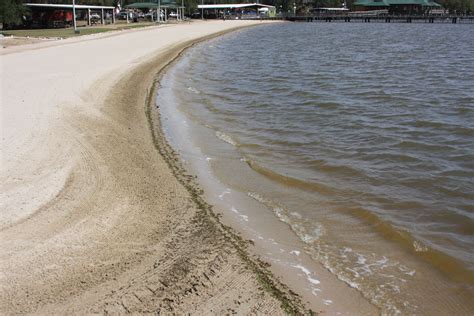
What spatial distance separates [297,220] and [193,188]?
195cm

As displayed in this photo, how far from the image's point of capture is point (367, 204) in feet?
25.4

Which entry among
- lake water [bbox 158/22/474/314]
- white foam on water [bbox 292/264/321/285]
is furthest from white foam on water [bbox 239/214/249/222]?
white foam on water [bbox 292/264/321/285]

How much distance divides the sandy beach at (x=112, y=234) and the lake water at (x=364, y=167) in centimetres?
86

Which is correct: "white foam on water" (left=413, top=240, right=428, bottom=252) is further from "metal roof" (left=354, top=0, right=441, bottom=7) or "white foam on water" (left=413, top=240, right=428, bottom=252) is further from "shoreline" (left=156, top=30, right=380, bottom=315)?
"metal roof" (left=354, top=0, right=441, bottom=7)

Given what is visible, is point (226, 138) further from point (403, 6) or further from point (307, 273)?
point (403, 6)

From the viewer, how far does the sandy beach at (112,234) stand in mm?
4785

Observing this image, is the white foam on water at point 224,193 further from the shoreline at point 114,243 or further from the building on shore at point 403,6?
the building on shore at point 403,6

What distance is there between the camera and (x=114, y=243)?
19.2 feet

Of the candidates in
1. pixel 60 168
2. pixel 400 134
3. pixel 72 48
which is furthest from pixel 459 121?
pixel 72 48

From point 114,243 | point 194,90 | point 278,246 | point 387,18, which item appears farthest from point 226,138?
point 387,18

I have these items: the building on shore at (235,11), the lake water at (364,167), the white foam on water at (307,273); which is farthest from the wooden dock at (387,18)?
the white foam on water at (307,273)

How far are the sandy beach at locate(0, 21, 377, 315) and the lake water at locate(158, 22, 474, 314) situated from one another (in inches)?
33.7

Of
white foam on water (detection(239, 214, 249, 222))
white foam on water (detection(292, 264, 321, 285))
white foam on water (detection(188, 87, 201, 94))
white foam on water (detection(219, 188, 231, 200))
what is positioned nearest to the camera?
white foam on water (detection(292, 264, 321, 285))

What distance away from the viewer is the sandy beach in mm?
4785
